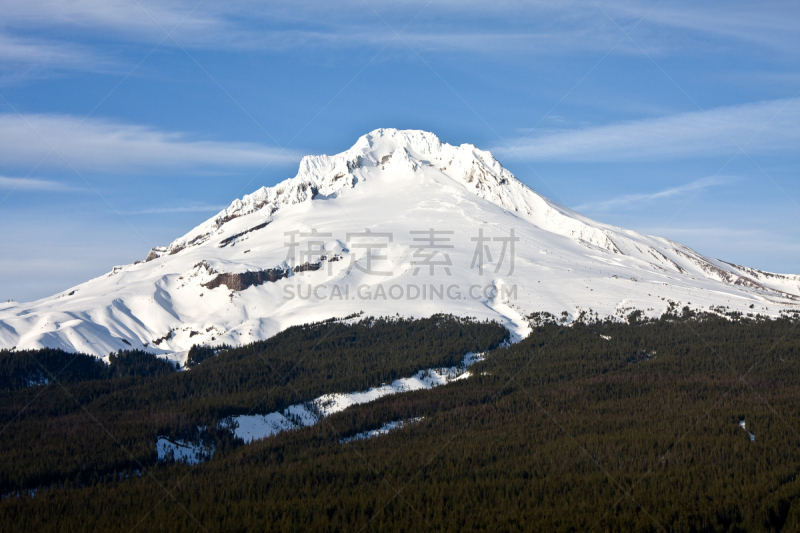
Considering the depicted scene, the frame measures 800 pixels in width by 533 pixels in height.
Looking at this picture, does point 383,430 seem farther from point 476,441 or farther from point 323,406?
point 476,441

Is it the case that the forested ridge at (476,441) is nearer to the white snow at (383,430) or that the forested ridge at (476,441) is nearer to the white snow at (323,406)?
the white snow at (383,430)

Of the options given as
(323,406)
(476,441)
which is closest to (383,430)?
(323,406)

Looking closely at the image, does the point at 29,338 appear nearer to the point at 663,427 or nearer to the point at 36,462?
the point at 36,462

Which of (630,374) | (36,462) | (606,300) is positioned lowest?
(36,462)

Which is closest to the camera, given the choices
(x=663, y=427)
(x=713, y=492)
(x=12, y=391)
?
(x=713, y=492)

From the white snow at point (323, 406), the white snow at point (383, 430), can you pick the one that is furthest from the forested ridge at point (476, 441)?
the white snow at point (323, 406)

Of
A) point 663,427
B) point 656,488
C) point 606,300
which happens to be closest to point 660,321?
point 606,300
